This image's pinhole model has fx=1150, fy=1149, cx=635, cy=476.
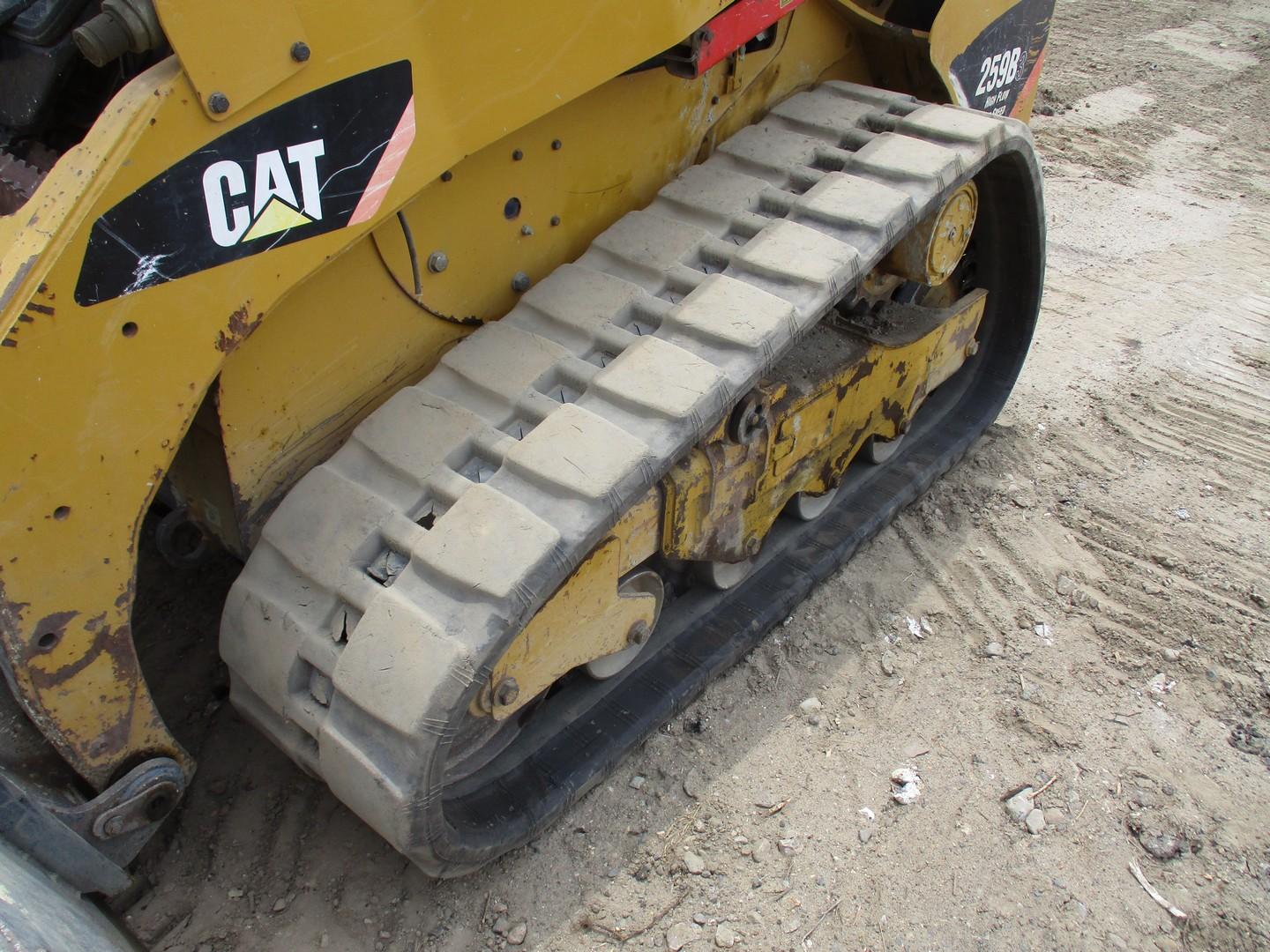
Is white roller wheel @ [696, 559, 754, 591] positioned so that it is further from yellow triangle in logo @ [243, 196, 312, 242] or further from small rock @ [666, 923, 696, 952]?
yellow triangle in logo @ [243, 196, 312, 242]

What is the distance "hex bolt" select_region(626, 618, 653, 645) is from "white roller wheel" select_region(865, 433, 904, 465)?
4.12 feet

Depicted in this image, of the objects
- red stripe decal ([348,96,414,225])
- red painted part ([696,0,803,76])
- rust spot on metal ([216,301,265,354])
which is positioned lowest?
red painted part ([696,0,803,76])

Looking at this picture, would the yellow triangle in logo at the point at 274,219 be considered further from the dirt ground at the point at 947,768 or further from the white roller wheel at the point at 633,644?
the dirt ground at the point at 947,768

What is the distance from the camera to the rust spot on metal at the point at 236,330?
1.93 m

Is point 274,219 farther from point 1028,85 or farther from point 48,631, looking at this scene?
point 1028,85

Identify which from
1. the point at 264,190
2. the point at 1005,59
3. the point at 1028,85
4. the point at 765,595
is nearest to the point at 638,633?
the point at 765,595

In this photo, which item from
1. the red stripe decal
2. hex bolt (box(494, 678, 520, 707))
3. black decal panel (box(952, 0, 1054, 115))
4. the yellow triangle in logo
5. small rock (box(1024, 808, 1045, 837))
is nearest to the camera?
the yellow triangle in logo

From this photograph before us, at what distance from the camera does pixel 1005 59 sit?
3.53 m

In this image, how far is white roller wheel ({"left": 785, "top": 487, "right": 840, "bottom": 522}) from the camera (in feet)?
11.0

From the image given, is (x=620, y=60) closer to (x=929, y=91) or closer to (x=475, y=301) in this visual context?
(x=475, y=301)

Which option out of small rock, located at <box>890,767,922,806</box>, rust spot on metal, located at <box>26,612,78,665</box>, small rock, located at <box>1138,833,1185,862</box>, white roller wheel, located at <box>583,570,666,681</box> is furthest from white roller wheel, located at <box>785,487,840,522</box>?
rust spot on metal, located at <box>26,612,78,665</box>

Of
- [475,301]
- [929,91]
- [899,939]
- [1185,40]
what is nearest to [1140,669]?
[899,939]

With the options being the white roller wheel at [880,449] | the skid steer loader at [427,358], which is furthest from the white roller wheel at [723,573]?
the white roller wheel at [880,449]

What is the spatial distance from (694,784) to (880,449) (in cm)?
136
